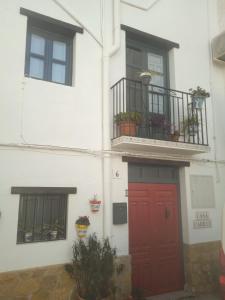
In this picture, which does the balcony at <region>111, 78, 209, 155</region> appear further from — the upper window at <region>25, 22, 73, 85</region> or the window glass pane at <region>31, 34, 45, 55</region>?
the window glass pane at <region>31, 34, 45, 55</region>

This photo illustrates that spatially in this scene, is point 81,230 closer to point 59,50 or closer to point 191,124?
point 191,124

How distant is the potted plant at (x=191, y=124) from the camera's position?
648 centimetres

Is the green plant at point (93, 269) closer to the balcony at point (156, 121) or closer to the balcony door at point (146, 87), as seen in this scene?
the balcony at point (156, 121)

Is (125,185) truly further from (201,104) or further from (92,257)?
(201,104)

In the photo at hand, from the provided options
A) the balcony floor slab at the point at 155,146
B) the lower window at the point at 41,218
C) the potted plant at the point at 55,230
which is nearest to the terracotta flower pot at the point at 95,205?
the lower window at the point at 41,218

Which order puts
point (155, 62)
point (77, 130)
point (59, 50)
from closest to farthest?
point (77, 130)
point (59, 50)
point (155, 62)

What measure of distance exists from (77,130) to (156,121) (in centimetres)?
182

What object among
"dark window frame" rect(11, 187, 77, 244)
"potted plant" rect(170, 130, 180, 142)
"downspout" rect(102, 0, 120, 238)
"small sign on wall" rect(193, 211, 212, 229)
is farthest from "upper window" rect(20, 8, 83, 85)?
"small sign on wall" rect(193, 211, 212, 229)

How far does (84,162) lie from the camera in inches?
214

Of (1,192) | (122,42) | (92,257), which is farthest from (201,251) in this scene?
(122,42)

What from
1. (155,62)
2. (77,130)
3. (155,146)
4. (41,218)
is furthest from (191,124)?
(41,218)

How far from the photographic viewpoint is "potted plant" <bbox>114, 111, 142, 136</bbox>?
554 cm

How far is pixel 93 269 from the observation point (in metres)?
4.58

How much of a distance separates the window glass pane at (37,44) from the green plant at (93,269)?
390cm
